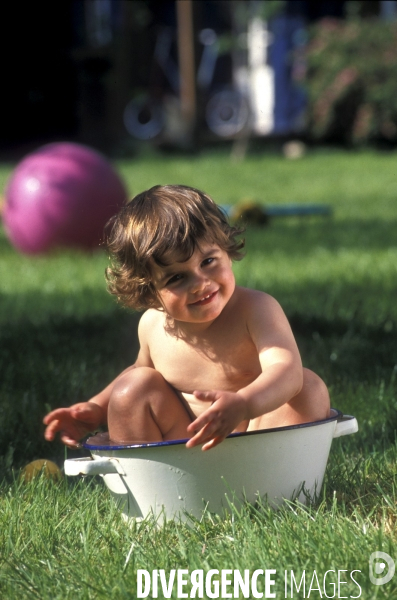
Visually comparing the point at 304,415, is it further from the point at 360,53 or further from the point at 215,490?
the point at 360,53

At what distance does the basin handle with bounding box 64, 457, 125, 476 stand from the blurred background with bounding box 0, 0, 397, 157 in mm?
12129

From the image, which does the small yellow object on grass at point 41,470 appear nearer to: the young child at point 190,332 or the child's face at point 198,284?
the young child at point 190,332

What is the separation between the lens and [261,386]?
1994mm

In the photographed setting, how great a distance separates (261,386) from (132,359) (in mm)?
1632

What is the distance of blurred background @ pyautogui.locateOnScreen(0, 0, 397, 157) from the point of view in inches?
573

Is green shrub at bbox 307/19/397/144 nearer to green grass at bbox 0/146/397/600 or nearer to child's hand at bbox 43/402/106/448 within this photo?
green grass at bbox 0/146/397/600

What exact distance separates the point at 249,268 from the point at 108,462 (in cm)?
342

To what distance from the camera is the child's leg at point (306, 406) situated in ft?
6.98

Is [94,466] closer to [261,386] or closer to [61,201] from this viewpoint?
[261,386]

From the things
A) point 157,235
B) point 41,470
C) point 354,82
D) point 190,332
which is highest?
point 157,235

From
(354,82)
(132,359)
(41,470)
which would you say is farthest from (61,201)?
(354,82)

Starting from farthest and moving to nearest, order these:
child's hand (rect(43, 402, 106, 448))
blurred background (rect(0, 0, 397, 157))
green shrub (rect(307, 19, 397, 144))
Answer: blurred background (rect(0, 0, 397, 157)), green shrub (rect(307, 19, 397, 144)), child's hand (rect(43, 402, 106, 448))

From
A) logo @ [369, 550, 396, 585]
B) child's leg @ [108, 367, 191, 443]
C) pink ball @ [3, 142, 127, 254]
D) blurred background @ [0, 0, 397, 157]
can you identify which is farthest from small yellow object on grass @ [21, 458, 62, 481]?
blurred background @ [0, 0, 397, 157]

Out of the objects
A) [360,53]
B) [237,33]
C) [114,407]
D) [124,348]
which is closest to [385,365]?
[124,348]
